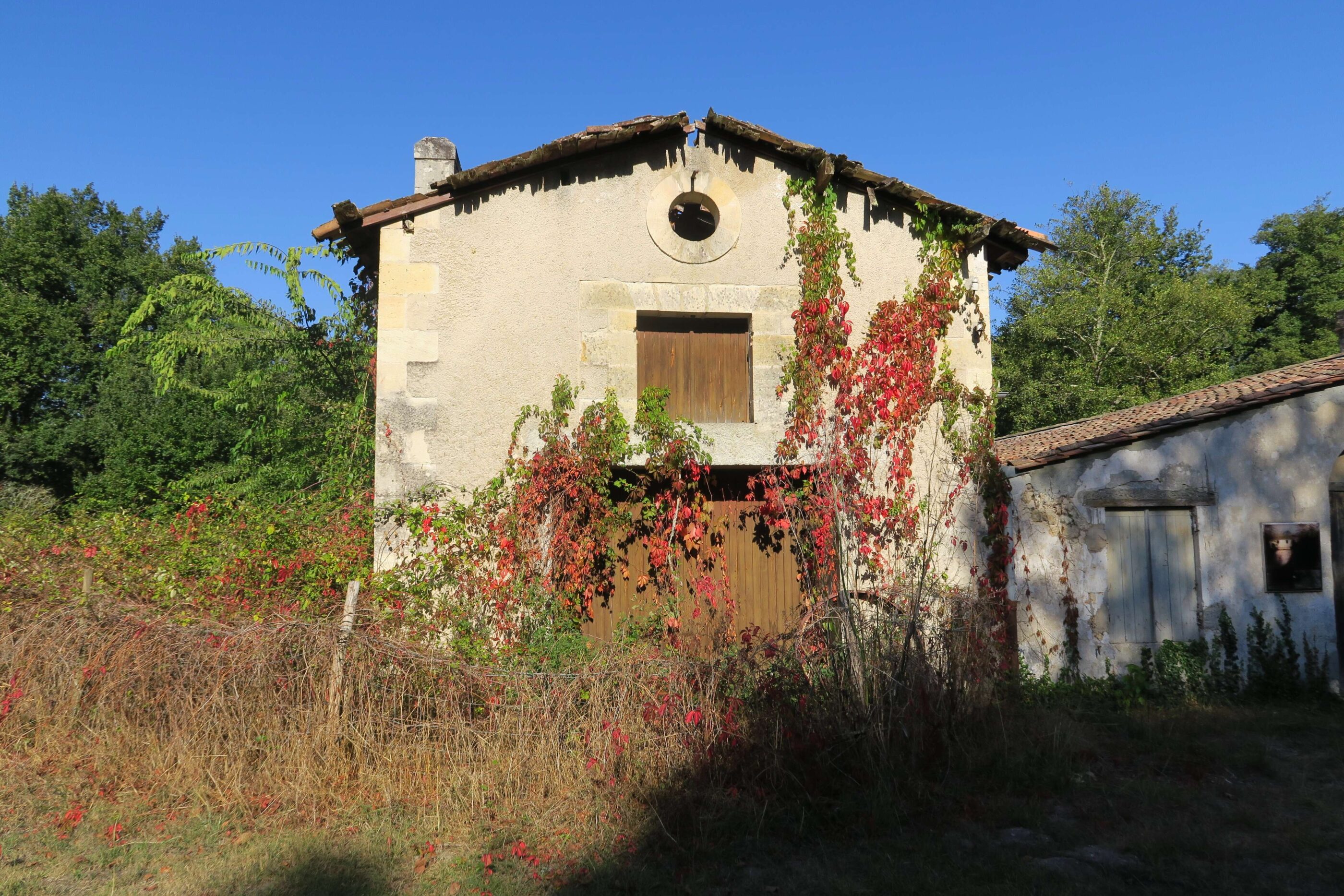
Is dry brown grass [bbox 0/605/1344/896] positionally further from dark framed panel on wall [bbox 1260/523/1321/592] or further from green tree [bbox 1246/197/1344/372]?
green tree [bbox 1246/197/1344/372]

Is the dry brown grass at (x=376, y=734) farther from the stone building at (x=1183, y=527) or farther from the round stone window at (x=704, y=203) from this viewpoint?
the stone building at (x=1183, y=527)

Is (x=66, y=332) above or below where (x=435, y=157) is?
above

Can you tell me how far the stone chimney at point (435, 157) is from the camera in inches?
294

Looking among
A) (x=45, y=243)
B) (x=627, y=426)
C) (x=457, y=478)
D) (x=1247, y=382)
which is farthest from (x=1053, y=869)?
(x=45, y=243)

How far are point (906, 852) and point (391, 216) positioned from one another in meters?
6.14

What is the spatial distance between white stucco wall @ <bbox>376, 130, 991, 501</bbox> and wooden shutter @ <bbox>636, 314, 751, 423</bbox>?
0.83 feet

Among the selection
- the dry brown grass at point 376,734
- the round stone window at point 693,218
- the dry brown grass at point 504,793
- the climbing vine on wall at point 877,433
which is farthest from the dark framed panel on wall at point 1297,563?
the round stone window at point 693,218

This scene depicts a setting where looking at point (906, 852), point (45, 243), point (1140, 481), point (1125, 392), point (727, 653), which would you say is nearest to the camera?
point (906, 852)

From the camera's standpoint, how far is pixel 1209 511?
300 inches

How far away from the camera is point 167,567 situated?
6.82 metres

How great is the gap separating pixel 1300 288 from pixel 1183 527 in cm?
2362

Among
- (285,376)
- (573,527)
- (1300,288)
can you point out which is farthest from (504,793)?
(1300,288)

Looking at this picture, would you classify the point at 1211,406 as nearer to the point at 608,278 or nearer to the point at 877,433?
the point at 877,433

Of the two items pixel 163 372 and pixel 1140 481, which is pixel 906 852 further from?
pixel 163 372
